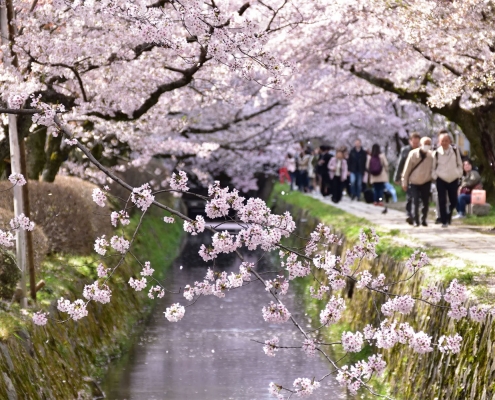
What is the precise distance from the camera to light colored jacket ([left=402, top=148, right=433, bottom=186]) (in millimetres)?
18922

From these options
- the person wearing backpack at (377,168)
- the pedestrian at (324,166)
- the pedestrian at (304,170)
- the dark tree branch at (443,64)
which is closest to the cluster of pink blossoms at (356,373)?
the dark tree branch at (443,64)

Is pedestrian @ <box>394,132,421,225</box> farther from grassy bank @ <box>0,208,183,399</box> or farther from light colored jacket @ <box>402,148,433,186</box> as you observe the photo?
grassy bank @ <box>0,208,183,399</box>

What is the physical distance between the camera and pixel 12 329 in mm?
10609

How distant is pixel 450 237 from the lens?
17.2m

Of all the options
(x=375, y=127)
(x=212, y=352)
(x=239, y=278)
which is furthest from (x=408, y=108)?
(x=239, y=278)

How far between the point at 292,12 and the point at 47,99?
6646mm

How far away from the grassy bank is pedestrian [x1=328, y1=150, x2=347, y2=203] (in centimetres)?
990

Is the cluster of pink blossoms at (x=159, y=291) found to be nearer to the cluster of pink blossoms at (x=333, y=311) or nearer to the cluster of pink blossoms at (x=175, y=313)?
the cluster of pink blossoms at (x=175, y=313)

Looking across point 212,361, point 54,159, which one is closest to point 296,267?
point 212,361

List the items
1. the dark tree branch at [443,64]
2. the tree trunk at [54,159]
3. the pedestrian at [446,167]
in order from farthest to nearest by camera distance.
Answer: the tree trunk at [54,159]
the dark tree branch at [443,64]
the pedestrian at [446,167]

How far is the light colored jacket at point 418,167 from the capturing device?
18.9 m

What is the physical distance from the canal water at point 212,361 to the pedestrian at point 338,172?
8900mm

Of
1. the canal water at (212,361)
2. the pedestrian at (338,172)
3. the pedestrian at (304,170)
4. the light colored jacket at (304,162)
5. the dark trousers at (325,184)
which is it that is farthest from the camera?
the pedestrian at (304,170)

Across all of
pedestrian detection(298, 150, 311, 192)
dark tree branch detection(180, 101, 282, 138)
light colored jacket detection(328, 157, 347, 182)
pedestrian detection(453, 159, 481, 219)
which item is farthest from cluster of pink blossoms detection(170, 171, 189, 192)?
pedestrian detection(298, 150, 311, 192)
